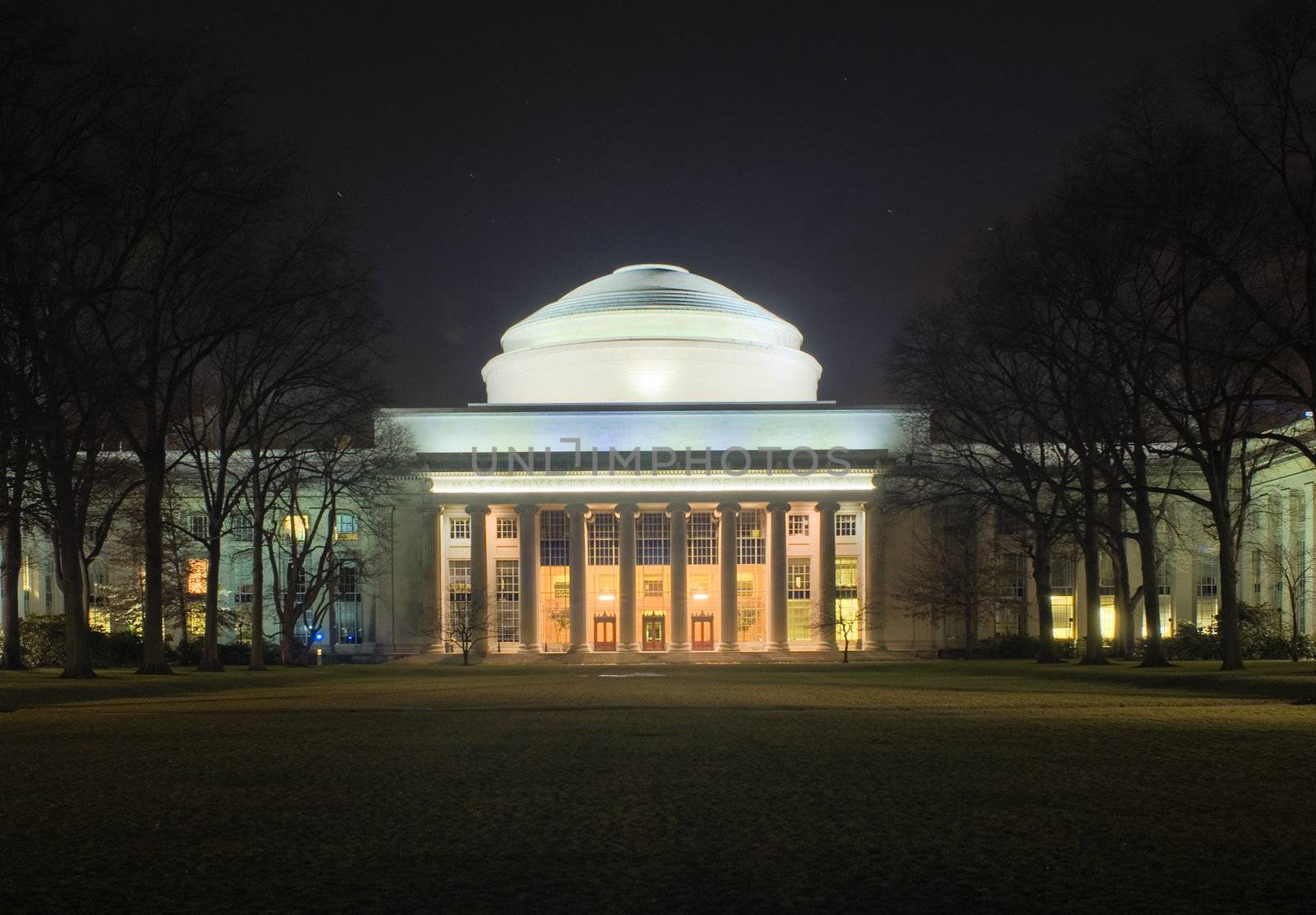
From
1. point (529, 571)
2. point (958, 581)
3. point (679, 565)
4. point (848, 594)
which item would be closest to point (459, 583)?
point (529, 571)

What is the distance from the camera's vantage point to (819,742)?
68.4 ft

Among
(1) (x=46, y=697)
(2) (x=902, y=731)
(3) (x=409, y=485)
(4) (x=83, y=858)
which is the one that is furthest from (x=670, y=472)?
(4) (x=83, y=858)

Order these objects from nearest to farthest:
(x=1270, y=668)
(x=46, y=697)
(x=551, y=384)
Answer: (x=46, y=697), (x=1270, y=668), (x=551, y=384)

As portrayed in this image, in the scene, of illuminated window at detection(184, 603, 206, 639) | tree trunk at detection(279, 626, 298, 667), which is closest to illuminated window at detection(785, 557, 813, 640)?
tree trunk at detection(279, 626, 298, 667)

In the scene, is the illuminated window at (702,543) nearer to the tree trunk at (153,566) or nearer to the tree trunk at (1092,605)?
the tree trunk at (1092,605)

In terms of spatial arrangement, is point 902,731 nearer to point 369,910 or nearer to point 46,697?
point 369,910

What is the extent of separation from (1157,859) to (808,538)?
275 feet

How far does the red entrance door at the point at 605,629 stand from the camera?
92.8m

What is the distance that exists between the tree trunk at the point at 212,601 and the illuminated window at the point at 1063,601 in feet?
186

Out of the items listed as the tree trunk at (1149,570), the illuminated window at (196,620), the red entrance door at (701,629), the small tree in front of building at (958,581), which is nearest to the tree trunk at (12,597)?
the illuminated window at (196,620)

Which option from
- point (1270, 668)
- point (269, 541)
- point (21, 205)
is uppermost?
point (21, 205)

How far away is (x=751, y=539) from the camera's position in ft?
307

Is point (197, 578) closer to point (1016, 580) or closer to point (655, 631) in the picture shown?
point (655, 631)

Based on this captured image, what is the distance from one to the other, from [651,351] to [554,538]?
16642 millimetres
